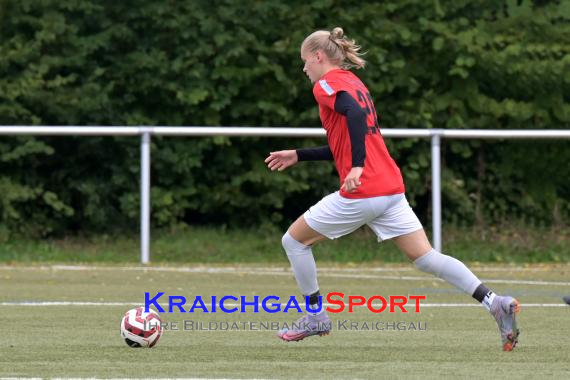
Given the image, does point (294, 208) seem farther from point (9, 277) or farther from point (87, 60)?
point (9, 277)

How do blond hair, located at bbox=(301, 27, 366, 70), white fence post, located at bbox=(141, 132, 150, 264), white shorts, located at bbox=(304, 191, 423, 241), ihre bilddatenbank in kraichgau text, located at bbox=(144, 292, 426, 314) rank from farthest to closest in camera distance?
white fence post, located at bbox=(141, 132, 150, 264) → ihre bilddatenbank in kraichgau text, located at bbox=(144, 292, 426, 314) → blond hair, located at bbox=(301, 27, 366, 70) → white shorts, located at bbox=(304, 191, 423, 241)

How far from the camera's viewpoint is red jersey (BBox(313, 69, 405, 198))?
8016 mm

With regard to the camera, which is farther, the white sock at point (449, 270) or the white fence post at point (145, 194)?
the white fence post at point (145, 194)

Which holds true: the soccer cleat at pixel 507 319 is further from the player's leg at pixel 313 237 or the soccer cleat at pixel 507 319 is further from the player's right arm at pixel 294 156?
the player's right arm at pixel 294 156

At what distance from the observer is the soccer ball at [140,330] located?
7988 millimetres

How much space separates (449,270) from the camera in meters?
8.16

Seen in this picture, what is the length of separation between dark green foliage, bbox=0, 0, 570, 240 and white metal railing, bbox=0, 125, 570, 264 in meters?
0.88

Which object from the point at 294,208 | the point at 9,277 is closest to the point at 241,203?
the point at 294,208

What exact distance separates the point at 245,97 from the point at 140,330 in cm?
1057

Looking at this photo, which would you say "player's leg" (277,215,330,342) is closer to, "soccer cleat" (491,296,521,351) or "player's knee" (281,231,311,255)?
"player's knee" (281,231,311,255)

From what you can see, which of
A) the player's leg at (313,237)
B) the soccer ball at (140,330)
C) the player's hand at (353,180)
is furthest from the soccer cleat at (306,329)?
the player's hand at (353,180)

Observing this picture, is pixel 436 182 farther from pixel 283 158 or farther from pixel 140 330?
pixel 140 330

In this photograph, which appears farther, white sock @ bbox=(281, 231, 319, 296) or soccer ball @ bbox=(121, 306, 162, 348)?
white sock @ bbox=(281, 231, 319, 296)

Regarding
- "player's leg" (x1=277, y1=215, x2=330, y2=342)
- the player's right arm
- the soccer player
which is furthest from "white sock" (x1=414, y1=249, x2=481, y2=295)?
the player's right arm
